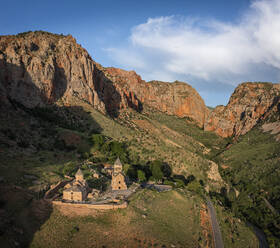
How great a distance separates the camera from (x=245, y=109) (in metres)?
127

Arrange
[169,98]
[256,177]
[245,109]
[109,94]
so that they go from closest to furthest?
[256,177], [109,94], [245,109], [169,98]

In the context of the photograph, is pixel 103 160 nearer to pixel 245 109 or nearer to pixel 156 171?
pixel 156 171

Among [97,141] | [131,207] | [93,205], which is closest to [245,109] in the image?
[97,141]

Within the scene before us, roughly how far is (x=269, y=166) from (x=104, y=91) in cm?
6476

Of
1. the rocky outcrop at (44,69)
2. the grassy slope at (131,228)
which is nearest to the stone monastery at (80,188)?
the grassy slope at (131,228)

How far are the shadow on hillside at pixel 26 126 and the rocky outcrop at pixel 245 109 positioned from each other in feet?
278

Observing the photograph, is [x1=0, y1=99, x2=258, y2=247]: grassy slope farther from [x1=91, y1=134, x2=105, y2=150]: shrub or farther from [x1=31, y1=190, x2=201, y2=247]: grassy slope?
[x1=91, y1=134, x2=105, y2=150]: shrub

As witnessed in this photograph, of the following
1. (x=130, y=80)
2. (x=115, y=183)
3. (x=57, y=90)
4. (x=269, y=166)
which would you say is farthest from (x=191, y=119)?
(x=115, y=183)

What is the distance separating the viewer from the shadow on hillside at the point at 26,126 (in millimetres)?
23016

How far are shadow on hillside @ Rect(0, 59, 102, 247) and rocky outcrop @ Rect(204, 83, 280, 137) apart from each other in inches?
3341

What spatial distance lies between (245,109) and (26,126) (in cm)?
11315

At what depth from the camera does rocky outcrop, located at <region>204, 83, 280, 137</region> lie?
117 metres

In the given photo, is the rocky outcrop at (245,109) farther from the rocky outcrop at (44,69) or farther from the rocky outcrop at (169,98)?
the rocky outcrop at (44,69)

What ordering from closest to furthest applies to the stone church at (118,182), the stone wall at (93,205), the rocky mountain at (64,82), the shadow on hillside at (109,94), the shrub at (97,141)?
the stone wall at (93,205), the stone church at (118,182), the shrub at (97,141), the rocky mountain at (64,82), the shadow on hillside at (109,94)
